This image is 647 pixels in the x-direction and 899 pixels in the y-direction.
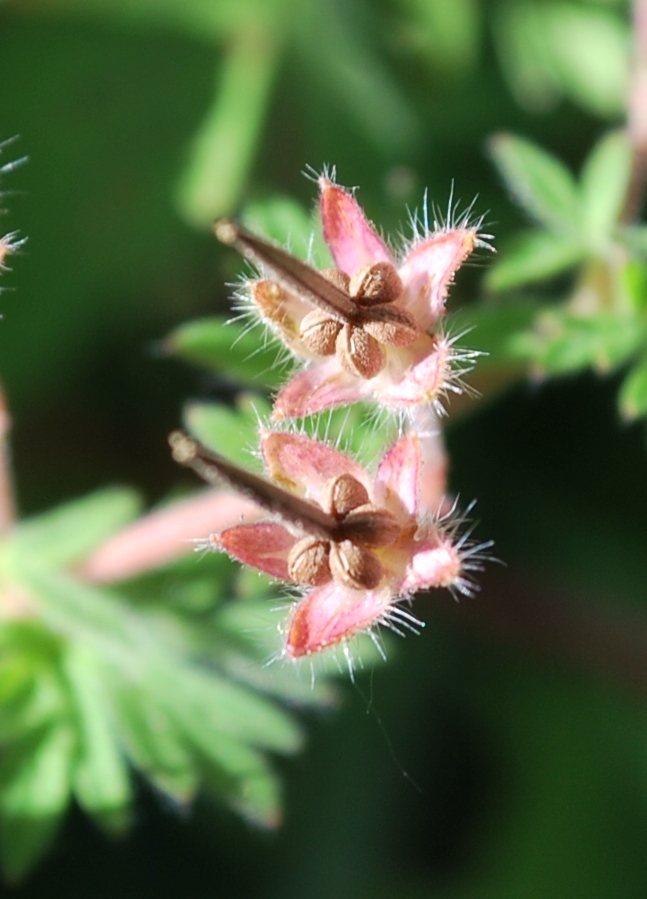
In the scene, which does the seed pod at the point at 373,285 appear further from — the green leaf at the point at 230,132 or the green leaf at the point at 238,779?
the green leaf at the point at 230,132

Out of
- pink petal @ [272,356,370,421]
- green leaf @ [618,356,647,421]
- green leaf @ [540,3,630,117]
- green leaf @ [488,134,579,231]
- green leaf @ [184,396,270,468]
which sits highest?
green leaf @ [540,3,630,117]

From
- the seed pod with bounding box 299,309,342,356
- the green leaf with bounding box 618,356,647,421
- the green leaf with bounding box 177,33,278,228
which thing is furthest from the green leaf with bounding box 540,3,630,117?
the seed pod with bounding box 299,309,342,356

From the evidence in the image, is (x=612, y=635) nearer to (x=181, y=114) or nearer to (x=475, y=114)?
(x=475, y=114)

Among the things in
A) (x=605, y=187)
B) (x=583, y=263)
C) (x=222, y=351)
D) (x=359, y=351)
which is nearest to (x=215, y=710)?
(x=222, y=351)

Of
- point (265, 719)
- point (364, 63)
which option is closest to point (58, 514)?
point (265, 719)

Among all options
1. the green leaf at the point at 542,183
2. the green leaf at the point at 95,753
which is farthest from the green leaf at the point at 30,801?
the green leaf at the point at 542,183

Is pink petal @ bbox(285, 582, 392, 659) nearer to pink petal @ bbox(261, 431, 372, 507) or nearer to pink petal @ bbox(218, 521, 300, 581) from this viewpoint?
pink petal @ bbox(218, 521, 300, 581)
